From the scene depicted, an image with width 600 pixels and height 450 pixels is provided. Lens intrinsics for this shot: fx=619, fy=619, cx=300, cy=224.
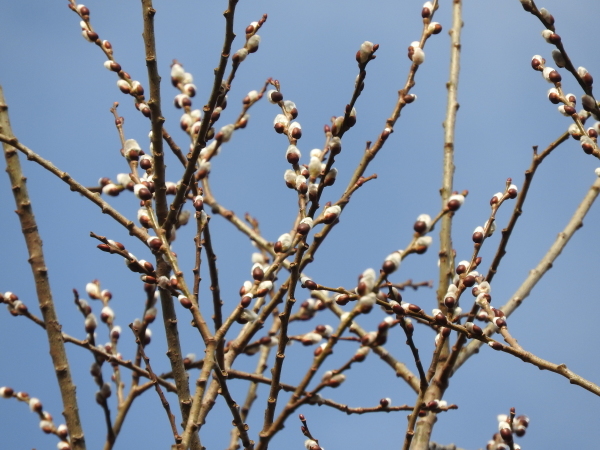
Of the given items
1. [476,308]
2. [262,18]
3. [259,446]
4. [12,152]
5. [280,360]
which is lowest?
[259,446]

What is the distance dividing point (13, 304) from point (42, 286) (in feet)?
1.42

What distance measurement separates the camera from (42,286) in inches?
106

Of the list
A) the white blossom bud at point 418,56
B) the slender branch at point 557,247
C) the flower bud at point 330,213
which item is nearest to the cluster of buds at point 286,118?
the flower bud at point 330,213

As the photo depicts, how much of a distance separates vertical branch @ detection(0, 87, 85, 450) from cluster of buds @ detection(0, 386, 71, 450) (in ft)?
3.41

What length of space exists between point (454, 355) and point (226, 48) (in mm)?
1810

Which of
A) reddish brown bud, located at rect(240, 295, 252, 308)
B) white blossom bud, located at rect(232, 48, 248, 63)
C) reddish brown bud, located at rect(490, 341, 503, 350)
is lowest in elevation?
reddish brown bud, located at rect(490, 341, 503, 350)

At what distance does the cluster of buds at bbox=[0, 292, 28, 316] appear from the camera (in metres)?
2.96

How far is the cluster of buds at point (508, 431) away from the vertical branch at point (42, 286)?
168 cm

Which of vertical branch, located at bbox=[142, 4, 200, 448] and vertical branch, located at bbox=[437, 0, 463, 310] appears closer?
vertical branch, located at bbox=[142, 4, 200, 448]

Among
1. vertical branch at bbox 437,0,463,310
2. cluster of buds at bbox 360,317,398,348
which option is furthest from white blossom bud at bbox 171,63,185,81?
cluster of buds at bbox 360,317,398,348

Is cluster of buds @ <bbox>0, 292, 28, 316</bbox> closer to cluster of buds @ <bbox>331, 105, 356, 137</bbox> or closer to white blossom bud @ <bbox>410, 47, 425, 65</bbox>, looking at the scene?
cluster of buds @ <bbox>331, 105, 356, 137</bbox>

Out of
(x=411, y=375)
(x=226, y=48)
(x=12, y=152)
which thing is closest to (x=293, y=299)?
(x=226, y=48)

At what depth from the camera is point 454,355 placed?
2982mm

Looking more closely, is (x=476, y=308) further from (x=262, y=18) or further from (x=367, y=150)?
(x=262, y=18)
